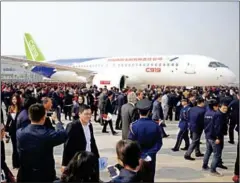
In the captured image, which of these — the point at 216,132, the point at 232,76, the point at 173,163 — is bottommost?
the point at 173,163

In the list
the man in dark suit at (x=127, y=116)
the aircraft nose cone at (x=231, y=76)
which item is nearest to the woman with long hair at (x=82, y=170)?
the man in dark suit at (x=127, y=116)

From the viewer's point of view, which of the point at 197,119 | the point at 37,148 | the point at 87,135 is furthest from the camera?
the point at 197,119

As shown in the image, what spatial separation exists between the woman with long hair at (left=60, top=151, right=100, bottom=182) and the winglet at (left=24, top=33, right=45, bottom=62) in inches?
1428

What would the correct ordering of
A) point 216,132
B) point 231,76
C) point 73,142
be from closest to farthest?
point 73,142 < point 216,132 < point 231,76

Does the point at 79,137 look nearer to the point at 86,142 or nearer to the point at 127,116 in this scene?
the point at 86,142

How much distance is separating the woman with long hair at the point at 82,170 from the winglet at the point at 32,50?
36275 millimetres

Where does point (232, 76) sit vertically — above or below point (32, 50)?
below

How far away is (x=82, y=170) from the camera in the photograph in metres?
2.52

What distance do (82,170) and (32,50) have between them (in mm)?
37098

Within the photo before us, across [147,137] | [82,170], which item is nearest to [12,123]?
[147,137]

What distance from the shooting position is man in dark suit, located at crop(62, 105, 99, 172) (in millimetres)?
4277

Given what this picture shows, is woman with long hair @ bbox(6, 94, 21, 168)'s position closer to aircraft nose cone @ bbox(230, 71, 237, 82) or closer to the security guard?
the security guard

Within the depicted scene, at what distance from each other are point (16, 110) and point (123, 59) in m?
21.7

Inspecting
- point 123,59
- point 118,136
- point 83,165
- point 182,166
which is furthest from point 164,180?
point 123,59
